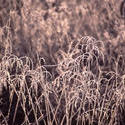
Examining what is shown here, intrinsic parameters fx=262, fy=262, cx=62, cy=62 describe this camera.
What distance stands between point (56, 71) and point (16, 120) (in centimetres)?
43

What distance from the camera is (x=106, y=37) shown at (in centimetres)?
187

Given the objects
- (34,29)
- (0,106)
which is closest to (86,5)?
(34,29)

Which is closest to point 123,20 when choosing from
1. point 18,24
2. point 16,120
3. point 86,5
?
point 86,5

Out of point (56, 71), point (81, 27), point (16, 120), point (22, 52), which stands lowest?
point (16, 120)

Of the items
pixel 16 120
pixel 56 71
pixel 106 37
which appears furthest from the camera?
pixel 106 37

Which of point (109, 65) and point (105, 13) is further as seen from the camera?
point (105, 13)

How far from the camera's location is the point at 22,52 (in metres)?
1.80

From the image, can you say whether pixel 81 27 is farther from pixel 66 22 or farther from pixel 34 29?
pixel 34 29

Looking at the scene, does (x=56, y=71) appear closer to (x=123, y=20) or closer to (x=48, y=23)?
(x=48, y=23)

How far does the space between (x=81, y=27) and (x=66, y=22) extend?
11cm

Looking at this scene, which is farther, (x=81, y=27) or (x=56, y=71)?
(x=81, y=27)

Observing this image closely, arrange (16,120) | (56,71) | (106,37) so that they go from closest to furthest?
(16,120) < (56,71) < (106,37)

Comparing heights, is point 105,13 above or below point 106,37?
above

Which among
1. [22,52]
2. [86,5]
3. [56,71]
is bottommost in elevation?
[56,71]
